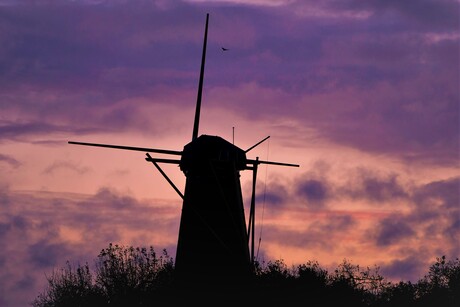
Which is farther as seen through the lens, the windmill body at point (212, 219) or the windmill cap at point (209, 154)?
the windmill cap at point (209, 154)

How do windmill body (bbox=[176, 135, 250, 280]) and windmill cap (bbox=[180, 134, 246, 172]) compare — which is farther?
windmill cap (bbox=[180, 134, 246, 172])

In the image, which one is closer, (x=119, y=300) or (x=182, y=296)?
(x=182, y=296)

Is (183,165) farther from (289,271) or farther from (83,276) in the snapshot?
(83,276)

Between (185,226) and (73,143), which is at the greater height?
(73,143)

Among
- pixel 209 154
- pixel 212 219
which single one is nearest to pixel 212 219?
pixel 212 219

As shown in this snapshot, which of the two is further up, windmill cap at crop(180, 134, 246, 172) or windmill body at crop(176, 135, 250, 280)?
windmill cap at crop(180, 134, 246, 172)

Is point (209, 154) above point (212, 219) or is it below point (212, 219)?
above

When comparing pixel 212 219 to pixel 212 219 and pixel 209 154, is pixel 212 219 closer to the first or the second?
pixel 212 219

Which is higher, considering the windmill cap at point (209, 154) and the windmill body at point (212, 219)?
the windmill cap at point (209, 154)

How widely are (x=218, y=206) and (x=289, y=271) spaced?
28.6ft

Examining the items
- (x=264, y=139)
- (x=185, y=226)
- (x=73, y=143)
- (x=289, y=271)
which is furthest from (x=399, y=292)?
(x=73, y=143)

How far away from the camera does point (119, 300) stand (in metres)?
50.8

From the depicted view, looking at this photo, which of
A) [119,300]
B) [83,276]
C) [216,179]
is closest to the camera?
[216,179]

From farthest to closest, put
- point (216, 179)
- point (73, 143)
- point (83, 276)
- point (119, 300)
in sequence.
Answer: point (83, 276) → point (119, 300) → point (73, 143) → point (216, 179)
